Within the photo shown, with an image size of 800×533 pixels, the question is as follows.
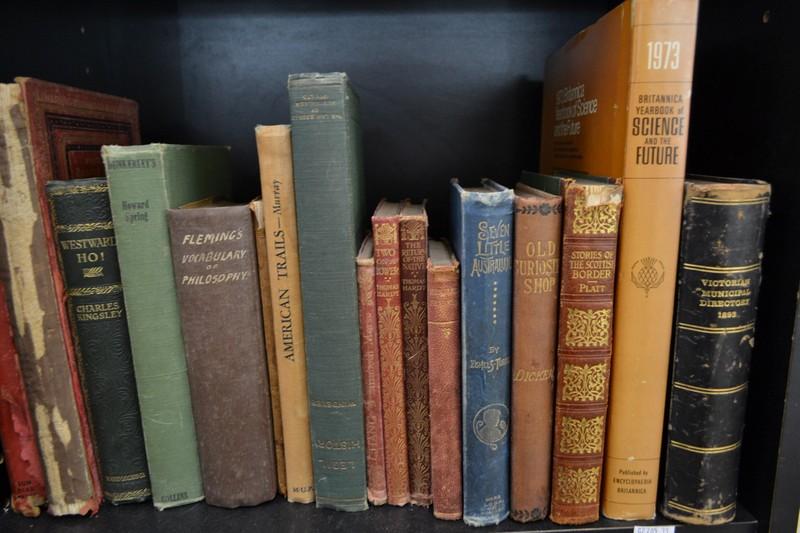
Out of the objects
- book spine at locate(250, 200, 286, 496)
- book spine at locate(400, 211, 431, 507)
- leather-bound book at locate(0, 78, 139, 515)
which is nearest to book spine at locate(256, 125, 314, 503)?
book spine at locate(250, 200, 286, 496)

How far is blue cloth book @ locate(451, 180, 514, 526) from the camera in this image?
55cm

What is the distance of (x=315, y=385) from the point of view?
0.60 metres

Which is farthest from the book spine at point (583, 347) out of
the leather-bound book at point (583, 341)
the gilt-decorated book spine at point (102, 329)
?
the gilt-decorated book spine at point (102, 329)

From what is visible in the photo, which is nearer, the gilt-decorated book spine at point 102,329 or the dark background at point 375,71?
the gilt-decorated book spine at point 102,329

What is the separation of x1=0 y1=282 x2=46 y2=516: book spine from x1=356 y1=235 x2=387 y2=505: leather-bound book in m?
0.36

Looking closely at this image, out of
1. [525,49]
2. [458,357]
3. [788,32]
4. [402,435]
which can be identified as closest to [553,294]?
[458,357]

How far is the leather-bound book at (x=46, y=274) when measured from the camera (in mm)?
548

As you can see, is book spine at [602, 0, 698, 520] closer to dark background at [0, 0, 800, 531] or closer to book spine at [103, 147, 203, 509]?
dark background at [0, 0, 800, 531]

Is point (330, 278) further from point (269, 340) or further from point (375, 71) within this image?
point (375, 71)

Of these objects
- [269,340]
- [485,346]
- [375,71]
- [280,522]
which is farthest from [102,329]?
[375,71]

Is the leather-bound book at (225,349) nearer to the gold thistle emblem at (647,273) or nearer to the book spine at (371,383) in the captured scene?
the book spine at (371,383)

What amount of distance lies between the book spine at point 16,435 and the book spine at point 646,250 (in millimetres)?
618

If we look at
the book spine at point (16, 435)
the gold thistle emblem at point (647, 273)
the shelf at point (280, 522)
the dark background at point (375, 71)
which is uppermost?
the dark background at point (375, 71)

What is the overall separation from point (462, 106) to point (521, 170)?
0.14 metres
